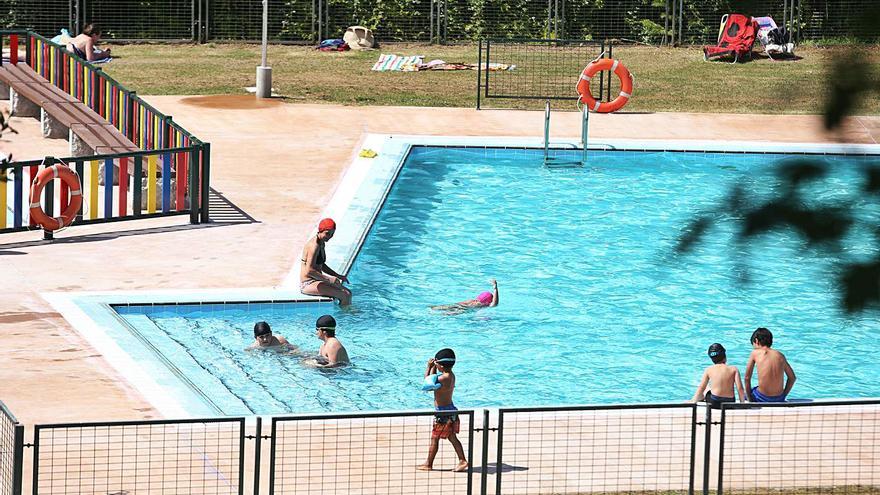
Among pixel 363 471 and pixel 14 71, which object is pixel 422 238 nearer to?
pixel 14 71

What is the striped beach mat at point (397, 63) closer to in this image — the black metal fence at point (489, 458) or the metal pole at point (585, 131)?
the metal pole at point (585, 131)

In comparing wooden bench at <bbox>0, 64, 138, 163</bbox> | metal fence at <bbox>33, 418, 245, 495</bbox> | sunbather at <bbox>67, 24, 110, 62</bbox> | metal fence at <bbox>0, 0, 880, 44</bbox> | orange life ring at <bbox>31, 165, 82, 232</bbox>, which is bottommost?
metal fence at <bbox>33, 418, 245, 495</bbox>

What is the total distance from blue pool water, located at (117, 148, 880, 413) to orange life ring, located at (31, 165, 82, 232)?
2.82 meters

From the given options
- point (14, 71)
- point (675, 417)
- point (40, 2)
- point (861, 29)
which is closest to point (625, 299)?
point (675, 417)

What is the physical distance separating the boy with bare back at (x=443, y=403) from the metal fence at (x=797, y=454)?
1.69 metres

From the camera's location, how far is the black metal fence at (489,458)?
29.1ft

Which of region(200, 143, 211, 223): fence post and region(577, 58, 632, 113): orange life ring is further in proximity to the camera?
region(577, 58, 632, 113): orange life ring

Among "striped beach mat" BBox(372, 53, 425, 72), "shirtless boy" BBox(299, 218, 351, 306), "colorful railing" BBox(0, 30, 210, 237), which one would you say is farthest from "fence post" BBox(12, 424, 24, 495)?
"striped beach mat" BBox(372, 53, 425, 72)

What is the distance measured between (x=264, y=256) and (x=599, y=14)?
21.1 m

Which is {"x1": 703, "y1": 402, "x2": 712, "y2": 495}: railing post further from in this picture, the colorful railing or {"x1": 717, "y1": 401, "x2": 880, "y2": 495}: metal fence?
the colorful railing

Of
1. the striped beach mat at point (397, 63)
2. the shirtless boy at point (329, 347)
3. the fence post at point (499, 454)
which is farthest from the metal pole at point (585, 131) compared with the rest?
the fence post at point (499, 454)

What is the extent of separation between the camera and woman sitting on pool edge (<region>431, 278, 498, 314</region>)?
16.4 m

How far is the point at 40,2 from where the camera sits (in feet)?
113

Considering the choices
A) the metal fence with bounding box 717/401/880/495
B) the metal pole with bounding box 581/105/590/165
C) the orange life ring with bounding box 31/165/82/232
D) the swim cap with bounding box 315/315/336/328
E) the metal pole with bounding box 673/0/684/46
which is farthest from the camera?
the metal pole with bounding box 673/0/684/46
